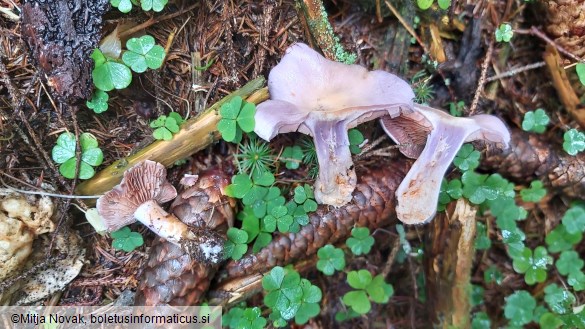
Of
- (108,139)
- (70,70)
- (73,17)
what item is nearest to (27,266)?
(108,139)

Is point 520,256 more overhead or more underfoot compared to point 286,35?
more underfoot

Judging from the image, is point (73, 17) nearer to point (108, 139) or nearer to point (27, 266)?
point (108, 139)

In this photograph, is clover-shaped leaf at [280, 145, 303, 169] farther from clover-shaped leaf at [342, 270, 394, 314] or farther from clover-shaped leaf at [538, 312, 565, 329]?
clover-shaped leaf at [538, 312, 565, 329]

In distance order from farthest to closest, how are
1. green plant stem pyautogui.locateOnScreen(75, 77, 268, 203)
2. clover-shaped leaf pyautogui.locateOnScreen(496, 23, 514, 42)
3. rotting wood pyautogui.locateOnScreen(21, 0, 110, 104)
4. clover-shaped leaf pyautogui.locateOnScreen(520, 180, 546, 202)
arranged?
clover-shaped leaf pyautogui.locateOnScreen(520, 180, 546, 202) → clover-shaped leaf pyautogui.locateOnScreen(496, 23, 514, 42) → green plant stem pyautogui.locateOnScreen(75, 77, 268, 203) → rotting wood pyautogui.locateOnScreen(21, 0, 110, 104)

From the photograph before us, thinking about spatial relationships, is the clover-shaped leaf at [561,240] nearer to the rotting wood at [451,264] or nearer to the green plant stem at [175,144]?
the rotting wood at [451,264]

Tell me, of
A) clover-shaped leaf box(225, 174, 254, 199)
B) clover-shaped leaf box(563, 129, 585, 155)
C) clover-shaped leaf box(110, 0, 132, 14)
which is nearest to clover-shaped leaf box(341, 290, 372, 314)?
clover-shaped leaf box(225, 174, 254, 199)

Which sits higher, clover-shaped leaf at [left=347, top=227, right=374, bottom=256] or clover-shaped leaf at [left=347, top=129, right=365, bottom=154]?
clover-shaped leaf at [left=347, top=129, right=365, bottom=154]
